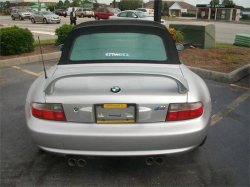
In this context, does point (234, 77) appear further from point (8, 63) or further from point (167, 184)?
point (8, 63)

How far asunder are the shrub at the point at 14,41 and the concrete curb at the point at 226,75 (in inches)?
238

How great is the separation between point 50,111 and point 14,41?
7.64m

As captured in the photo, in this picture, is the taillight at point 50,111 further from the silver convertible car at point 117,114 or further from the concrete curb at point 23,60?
the concrete curb at point 23,60

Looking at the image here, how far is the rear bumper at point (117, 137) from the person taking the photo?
244 centimetres

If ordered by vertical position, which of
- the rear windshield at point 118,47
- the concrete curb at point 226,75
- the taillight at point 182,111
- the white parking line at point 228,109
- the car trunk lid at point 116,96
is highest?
the rear windshield at point 118,47

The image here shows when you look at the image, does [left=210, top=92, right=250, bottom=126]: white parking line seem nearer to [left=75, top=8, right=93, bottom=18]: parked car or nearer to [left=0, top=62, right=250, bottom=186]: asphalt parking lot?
[left=0, top=62, right=250, bottom=186]: asphalt parking lot

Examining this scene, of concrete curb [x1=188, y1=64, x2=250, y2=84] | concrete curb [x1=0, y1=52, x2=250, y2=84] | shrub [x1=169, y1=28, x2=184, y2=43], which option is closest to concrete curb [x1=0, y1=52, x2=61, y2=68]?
concrete curb [x1=0, y1=52, x2=250, y2=84]

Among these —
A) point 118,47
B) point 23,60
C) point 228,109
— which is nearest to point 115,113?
point 118,47

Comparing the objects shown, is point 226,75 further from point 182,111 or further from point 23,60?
point 23,60

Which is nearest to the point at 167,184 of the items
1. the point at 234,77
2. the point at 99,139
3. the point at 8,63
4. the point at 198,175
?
the point at 198,175

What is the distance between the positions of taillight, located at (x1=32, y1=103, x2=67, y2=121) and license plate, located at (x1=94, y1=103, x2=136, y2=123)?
35 cm

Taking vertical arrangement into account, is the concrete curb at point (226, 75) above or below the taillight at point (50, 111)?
below

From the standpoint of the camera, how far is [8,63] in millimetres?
8500

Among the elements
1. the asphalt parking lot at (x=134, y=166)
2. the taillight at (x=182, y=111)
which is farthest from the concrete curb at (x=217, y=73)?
the taillight at (x=182, y=111)
